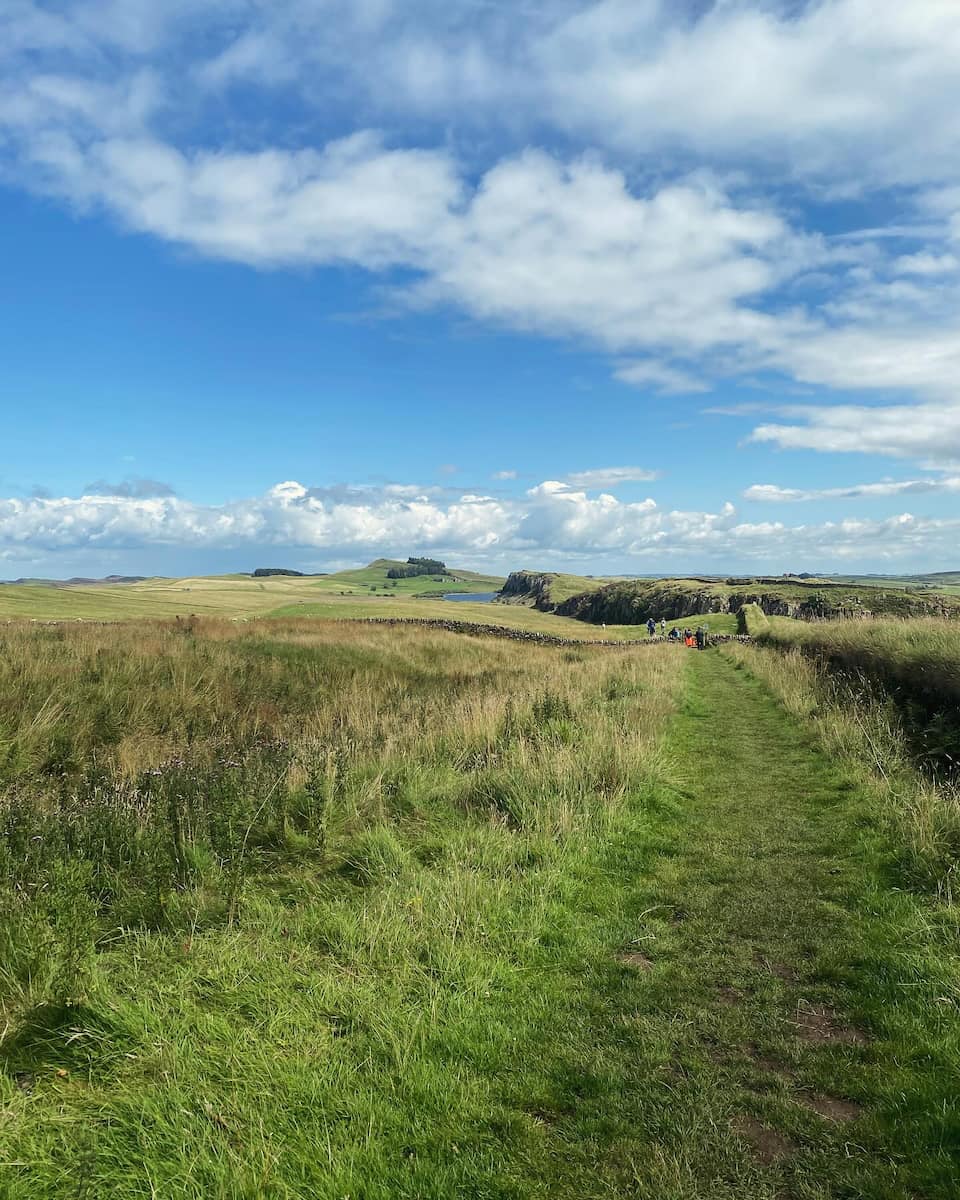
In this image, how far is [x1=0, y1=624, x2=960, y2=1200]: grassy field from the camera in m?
3.29

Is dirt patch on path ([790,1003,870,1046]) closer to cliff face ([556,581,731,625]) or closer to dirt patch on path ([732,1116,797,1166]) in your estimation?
dirt patch on path ([732,1116,797,1166])

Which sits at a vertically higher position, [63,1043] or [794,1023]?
[63,1043]

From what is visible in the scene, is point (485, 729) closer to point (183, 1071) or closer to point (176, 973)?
point (176, 973)

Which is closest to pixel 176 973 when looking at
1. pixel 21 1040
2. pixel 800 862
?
pixel 21 1040

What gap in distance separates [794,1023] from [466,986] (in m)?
2.25

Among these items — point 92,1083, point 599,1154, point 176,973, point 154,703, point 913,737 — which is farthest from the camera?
point 154,703

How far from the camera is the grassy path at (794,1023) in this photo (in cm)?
330

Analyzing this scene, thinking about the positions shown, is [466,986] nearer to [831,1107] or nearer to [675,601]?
[831,1107]

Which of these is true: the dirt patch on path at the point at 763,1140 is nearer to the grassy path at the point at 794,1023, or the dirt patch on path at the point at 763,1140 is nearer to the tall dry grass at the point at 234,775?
the grassy path at the point at 794,1023

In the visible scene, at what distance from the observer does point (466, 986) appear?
4.79 metres

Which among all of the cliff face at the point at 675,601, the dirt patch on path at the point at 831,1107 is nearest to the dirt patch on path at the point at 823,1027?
the dirt patch on path at the point at 831,1107

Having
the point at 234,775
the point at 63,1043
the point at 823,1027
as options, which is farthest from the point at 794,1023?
the point at 234,775

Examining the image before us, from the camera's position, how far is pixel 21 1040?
4.03 m

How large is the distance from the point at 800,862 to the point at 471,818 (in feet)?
12.6
